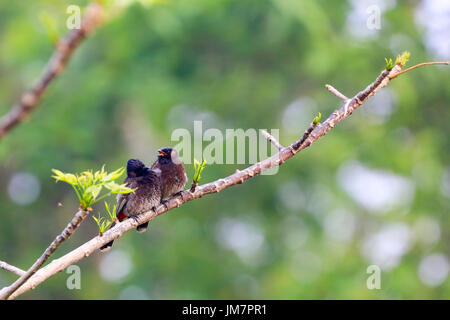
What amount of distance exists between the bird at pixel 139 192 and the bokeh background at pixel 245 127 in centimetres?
682

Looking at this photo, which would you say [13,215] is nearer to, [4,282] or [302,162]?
[4,282]

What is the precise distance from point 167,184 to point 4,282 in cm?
998

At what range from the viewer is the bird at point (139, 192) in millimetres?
4117

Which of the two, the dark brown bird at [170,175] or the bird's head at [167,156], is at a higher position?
the bird's head at [167,156]

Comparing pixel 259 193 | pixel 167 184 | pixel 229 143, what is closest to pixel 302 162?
pixel 259 193

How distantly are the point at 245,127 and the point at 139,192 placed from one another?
741 centimetres

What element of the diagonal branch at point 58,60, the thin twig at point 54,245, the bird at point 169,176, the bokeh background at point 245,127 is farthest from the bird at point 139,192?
the bokeh background at point 245,127

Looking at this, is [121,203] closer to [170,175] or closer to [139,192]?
[139,192]

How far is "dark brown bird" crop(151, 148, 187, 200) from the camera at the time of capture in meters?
4.57

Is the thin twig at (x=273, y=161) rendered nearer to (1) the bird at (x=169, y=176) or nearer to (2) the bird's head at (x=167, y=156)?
(1) the bird at (x=169, y=176)

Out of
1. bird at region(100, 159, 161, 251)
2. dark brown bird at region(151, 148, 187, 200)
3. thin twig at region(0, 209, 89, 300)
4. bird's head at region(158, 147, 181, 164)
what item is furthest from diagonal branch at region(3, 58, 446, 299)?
bird's head at region(158, 147, 181, 164)

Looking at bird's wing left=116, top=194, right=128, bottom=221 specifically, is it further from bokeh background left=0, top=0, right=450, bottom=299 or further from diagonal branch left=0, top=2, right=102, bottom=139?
bokeh background left=0, top=0, right=450, bottom=299

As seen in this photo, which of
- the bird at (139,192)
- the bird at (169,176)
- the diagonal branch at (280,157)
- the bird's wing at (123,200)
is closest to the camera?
the diagonal branch at (280,157)

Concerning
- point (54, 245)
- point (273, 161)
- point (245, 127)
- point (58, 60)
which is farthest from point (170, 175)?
point (245, 127)
